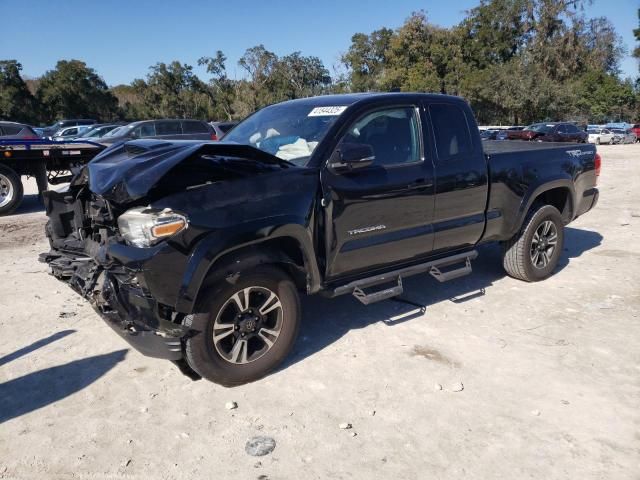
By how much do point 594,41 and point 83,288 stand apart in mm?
67392

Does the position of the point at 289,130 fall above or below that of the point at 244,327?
above

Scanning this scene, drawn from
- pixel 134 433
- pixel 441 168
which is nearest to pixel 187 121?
pixel 441 168

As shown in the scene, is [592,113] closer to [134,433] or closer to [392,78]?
[392,78]

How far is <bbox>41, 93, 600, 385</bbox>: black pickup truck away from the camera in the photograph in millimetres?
3121

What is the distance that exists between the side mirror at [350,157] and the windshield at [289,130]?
21 centimetres

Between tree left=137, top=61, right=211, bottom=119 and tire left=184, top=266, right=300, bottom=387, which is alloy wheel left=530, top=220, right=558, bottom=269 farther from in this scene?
tree left=137, top=61, right=211, bottom=119

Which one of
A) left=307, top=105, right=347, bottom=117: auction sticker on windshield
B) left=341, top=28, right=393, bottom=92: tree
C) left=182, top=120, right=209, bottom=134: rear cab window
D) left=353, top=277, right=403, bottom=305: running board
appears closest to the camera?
left=353, top=277, right=403, bottom=305: running board

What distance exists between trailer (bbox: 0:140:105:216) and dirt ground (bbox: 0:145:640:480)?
226 inches

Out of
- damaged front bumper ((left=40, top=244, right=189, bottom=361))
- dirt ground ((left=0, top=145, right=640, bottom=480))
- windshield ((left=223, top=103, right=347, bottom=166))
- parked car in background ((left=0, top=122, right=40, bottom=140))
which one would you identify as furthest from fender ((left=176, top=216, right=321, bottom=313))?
parked car in background ((left=0, top=122, right=40, bottom=140))

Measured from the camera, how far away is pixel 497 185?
496cm

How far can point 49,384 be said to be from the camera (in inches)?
139

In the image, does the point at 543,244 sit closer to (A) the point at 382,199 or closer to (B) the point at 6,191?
(A) the point at 382,199

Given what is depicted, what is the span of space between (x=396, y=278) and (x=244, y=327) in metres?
1.47

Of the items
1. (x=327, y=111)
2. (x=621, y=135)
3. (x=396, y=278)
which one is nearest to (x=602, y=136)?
(x=621, y=135)
